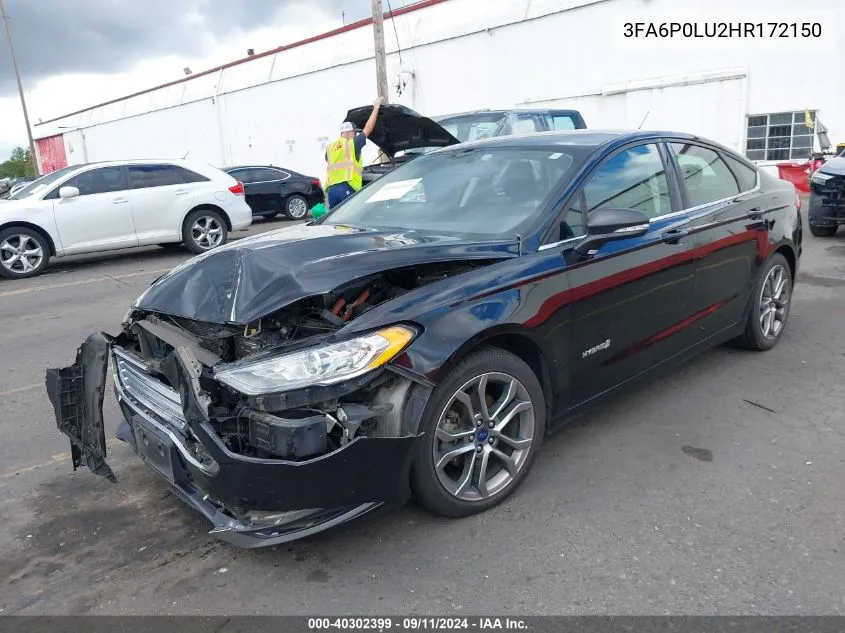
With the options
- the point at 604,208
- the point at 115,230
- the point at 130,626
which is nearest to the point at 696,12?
the point at 115,230

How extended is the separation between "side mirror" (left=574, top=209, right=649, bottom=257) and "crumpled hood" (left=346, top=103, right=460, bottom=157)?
3.62m

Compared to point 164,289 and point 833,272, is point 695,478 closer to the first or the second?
point 164,289

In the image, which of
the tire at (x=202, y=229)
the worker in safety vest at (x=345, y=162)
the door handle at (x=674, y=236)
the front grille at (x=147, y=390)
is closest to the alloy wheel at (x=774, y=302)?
the door handle at (x=674, y=236)

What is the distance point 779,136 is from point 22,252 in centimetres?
1596

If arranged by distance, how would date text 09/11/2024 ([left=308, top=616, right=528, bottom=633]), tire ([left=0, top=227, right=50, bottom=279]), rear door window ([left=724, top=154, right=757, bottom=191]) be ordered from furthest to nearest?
tire ([left=0, top=227, right=50, bottom=279]) → rear door window ([left=724, top=154, right=757, bottom=191]) → date text 09/11/2024 ([left=308, top=616, right=528, bottom=633])

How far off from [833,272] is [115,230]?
9.75 meters

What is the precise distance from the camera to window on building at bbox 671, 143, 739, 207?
14.1ft

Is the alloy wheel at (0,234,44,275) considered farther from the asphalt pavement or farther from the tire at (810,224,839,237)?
the tire at (810,224,839,237)

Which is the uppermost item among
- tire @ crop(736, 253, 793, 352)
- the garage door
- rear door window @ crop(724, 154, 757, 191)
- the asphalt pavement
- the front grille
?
the garage door

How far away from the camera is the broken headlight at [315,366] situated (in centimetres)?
256

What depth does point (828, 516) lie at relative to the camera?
3006 mm

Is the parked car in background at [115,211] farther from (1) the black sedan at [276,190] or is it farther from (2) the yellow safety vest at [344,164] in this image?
(1) the black sedan at [276,190]

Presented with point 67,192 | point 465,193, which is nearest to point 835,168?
point 465,193

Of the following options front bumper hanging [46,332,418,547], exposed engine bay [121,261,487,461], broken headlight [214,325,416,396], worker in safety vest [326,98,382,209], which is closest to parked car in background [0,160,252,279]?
worker in safety vest [326,98,382,209]
